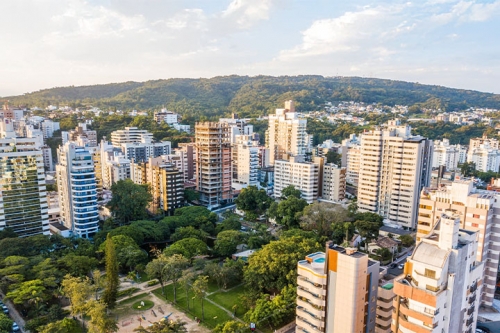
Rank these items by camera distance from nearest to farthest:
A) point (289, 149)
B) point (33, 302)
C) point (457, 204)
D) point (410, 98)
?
point (33, 302) < point (457, 204) < point (289, 149) < point (410, 98)

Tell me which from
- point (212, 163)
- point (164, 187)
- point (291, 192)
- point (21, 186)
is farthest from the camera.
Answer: point (212, 163)

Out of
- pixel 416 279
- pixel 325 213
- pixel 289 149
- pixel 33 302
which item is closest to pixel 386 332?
pixel 416 279

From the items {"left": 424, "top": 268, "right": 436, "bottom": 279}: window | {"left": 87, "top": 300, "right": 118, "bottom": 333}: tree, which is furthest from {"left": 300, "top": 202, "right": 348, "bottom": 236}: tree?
{"left": 424, "top": 268, "right": 436, "bottom": 279}: window

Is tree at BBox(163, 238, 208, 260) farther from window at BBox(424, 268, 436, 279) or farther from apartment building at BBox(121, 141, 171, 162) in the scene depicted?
apartment building at BBox(121, 141, 171, 162)

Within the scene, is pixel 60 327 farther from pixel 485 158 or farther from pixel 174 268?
pixel 485 158

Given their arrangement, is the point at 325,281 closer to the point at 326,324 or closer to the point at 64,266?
the point at 326,324

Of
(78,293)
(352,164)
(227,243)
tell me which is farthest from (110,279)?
(352,164)
